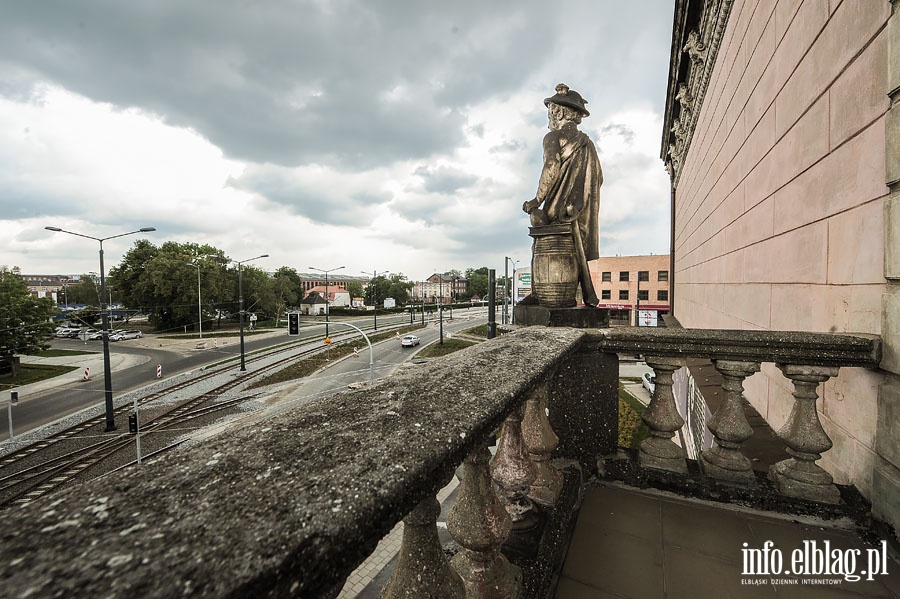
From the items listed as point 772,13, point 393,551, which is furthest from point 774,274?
point 393,551

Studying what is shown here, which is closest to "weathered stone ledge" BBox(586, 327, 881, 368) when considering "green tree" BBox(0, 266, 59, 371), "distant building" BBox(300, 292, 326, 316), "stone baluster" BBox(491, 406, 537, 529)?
"stone baluster" BBox(491, 406, 537, 529)

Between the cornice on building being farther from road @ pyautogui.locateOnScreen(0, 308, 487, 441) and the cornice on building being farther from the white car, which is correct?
the white car

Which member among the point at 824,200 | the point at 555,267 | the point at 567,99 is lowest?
the point at 555,267

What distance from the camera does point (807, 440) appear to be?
2.24 m

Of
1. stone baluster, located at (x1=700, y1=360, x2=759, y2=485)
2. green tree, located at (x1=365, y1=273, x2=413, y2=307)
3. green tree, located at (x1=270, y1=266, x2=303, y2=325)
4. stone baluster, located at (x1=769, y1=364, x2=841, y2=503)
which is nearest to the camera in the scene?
stone baluster, located at (x1=769, y1=364, x2=841, y2=503)

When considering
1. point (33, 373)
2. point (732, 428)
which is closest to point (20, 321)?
point (33, 373)

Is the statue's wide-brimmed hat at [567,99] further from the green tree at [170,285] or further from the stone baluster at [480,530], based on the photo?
the green tree at [170,285]

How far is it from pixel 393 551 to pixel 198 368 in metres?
25.0

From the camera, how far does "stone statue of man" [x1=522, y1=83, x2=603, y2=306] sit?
379cm

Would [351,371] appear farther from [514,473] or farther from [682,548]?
[682,548]

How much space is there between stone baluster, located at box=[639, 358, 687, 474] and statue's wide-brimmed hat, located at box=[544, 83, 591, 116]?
2.64 meters

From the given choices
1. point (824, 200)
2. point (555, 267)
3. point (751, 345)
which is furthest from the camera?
point (555, 267)

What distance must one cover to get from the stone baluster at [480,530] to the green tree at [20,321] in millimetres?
33623

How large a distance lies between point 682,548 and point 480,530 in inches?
55.7
